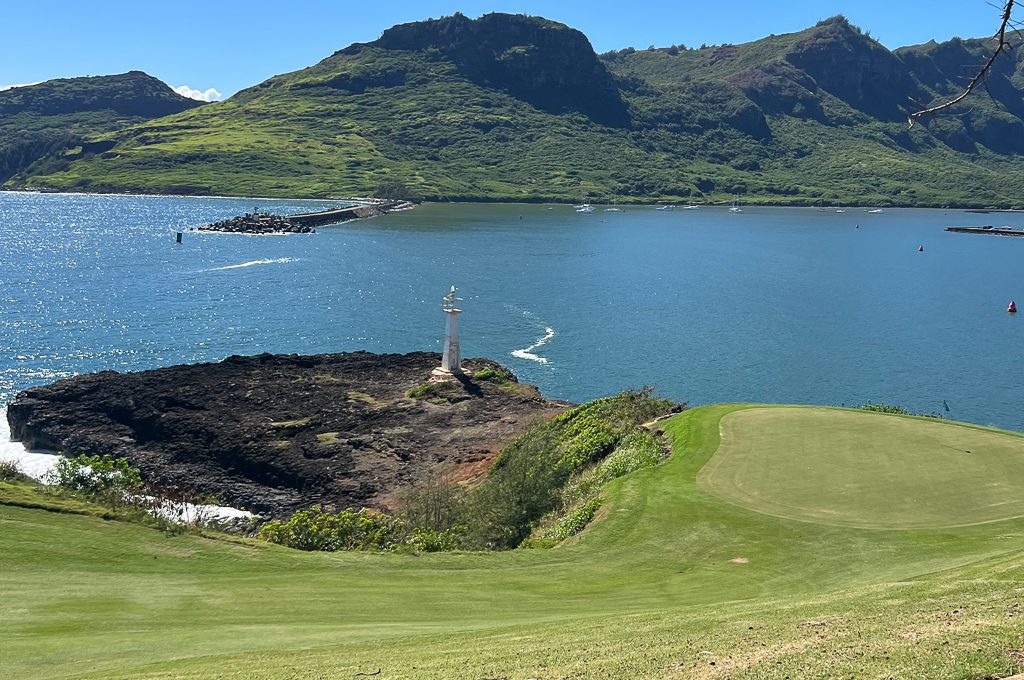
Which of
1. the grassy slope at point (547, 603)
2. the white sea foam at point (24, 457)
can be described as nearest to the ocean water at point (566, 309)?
the white sea foam at point (24, 457)

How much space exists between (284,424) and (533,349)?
29.5 m

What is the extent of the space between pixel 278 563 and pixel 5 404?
40678 millimetres

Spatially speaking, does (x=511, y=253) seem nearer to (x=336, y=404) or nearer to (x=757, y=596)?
(x=336, y=404)

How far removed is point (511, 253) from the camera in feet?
443

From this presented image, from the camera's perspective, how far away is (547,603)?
1786 centimetres

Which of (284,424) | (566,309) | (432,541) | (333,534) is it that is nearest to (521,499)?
(432,541)

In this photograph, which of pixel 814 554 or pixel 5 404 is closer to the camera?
pixel 814 554

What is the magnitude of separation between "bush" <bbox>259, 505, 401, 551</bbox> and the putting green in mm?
9322

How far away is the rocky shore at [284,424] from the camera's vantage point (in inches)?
1543

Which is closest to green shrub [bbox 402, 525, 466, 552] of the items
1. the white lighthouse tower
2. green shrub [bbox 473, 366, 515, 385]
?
green shrub [bbox 473, 366, 515, 385]

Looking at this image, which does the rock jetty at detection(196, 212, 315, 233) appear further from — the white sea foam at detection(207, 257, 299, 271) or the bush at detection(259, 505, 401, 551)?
the bush at detection(259, 505, 401, 551)

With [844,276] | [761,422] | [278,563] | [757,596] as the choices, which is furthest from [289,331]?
[844,276]

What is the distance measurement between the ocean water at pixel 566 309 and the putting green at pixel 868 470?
87.6 ft

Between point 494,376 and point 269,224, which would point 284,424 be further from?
point 269,224
